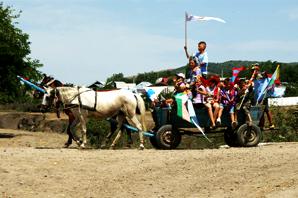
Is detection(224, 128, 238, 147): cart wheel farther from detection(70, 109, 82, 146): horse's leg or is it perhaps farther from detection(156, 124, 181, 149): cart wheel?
detection(70, 109, 82, 146): horse's leg

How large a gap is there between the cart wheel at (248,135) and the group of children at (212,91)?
18cm

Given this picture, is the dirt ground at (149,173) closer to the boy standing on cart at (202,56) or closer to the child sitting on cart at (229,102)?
the child sitting on cart at (229,102)

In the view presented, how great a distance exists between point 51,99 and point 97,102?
49.8 inches

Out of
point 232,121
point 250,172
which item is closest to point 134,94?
point 232,121

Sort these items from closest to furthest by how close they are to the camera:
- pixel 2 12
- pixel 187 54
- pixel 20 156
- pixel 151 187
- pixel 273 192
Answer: pixel 273 192 < pixel 151 187 < pixel 20 156 < pixel 187 54 < pixel 2 12

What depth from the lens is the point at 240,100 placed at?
18.2 m

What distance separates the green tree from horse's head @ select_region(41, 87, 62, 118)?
16.8 m

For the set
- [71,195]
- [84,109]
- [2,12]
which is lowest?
[71,195]

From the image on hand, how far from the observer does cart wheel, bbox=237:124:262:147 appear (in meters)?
18.2

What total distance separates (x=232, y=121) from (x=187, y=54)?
2079 millimetres

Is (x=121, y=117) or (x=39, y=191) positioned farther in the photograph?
(x=121, y=117)

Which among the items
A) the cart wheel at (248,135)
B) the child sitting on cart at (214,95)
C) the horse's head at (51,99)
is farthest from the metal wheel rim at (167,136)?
the horse's head at (51,99)

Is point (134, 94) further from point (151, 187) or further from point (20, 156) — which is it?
point (151, 187)

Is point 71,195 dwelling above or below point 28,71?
below
